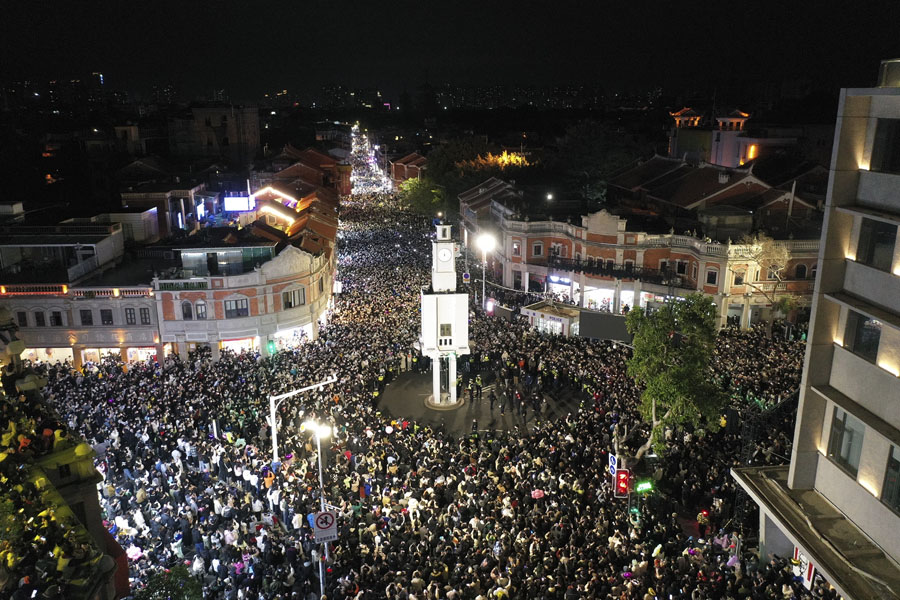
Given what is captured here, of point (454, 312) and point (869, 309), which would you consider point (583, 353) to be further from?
point (869, 309)

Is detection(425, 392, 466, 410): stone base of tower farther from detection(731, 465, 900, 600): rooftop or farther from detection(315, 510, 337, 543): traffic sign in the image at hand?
detection(731, 465, 900, 600): rooftop

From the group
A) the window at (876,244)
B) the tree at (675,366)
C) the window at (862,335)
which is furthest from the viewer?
the tree at (675,366)

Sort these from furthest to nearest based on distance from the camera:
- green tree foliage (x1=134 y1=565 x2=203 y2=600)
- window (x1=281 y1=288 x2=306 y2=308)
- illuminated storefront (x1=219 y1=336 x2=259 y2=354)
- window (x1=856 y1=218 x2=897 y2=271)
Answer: window (x1=281 y1=288 x2=306 y2=308)
illuminated storefront (x1=219 y1=336 x2=259 y2=354)
window (x1=856 y1=218 x2=897 y2=271)
green tree foliage (x1=134 y1=565 x2=203 y2=600)

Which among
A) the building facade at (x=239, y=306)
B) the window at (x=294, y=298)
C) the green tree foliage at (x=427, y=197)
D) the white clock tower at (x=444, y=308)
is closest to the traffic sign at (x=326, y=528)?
the white clock tower at (x=444, y=308)

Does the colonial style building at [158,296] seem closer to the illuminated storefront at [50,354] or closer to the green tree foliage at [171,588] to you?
the illuminated storefront at [50,354]

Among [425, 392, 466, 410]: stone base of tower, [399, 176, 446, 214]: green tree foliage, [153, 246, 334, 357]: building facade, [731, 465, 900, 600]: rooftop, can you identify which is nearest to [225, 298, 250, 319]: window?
[153, 246, 334, 357]: building facade
